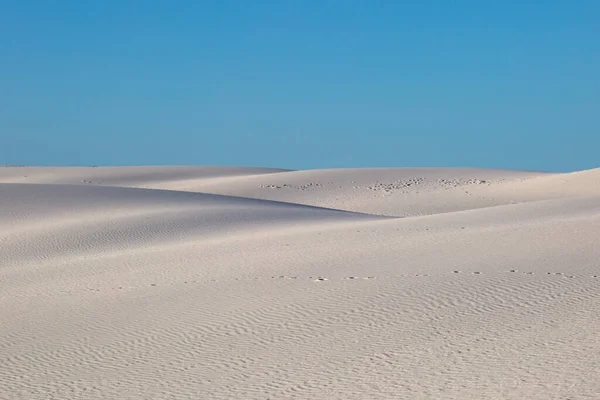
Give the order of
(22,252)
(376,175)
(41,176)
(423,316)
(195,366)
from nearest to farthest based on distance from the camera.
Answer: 1. (195,366)
2. (423,316)
3. (22,252)
4. (376,175)
5. (41,176)

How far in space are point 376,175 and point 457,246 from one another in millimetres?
27193

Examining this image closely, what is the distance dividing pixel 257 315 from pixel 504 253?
3.36m

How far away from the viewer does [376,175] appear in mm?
37844

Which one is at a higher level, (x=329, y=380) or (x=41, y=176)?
(x=41, y=176)

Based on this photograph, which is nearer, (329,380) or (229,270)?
(329,380)

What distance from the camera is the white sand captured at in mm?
5613

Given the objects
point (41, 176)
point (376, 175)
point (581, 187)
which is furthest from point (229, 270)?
point (41, 176)

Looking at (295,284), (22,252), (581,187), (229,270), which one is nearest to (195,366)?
(295,284)

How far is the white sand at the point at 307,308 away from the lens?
221 inches

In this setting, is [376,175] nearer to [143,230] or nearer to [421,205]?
[421,205]

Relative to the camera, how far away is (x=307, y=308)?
7.75 meters

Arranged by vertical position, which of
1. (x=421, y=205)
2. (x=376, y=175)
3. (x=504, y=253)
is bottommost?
(x=504, y=253)

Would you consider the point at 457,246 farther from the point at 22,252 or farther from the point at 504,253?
the point at 22,252

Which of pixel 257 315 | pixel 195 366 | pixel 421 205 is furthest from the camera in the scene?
pixel 421 205
